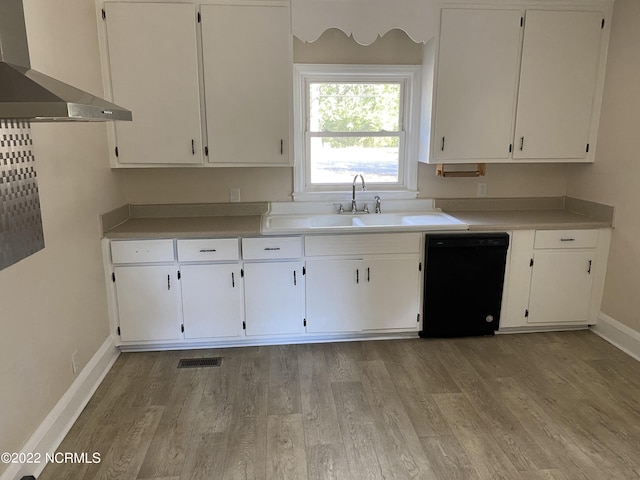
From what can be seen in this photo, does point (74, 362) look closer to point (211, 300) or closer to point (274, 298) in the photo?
point (211, 300)

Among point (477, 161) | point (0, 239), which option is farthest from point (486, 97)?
point (0, 239)

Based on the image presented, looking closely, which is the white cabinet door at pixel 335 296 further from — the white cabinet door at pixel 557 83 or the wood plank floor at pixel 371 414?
the white cabinet door at pixel 557 83

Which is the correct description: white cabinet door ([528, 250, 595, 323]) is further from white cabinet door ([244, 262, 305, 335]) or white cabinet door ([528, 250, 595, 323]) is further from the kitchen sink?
white cabinet door ([244, 262, 305, 335])

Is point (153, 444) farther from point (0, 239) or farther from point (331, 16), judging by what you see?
point (331, 16)

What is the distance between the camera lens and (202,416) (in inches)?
97.2

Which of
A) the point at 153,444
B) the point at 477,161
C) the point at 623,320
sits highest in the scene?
the point at 477,161

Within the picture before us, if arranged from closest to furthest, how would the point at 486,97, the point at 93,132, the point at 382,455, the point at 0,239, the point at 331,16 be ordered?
the point at 0,239, the point at 382,455, the point at 93,132, the point at 331,16, the point at 486,97

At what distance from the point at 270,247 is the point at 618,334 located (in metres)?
2.56

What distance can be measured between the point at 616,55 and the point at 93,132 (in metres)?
3.60

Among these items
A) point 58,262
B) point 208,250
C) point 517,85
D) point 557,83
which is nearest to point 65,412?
point 58,262

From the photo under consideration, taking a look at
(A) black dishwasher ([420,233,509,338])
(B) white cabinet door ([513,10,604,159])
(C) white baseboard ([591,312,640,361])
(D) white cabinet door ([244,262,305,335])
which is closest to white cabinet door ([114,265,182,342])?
(D) white cabinet door ([244,262,305,335])

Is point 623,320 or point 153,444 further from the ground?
point 623,320

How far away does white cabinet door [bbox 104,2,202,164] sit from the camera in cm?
296

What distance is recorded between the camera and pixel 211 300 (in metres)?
3.13
